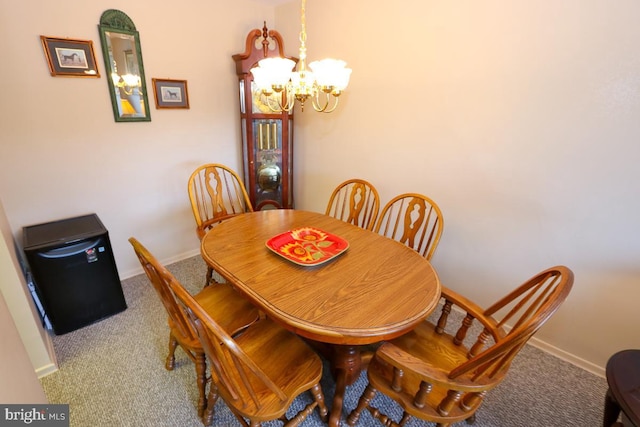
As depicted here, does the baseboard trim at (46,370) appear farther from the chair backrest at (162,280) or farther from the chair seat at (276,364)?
the chair seat at (276,364)

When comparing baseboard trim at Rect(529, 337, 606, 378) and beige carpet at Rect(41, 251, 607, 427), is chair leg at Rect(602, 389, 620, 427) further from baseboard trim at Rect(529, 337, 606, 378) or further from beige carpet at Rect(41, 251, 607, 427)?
baseboard trim at Rect(529, 337, 606, 378)

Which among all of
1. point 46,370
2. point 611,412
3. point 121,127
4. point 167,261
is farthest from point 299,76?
point 167,261

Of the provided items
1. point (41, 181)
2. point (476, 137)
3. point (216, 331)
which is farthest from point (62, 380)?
point (476, 137)

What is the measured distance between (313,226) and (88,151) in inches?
69.6

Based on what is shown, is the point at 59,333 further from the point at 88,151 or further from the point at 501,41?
the point at 501,41

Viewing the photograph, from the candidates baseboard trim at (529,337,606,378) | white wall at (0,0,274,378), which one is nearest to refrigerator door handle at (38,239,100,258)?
white wall at (0,0,274,378)

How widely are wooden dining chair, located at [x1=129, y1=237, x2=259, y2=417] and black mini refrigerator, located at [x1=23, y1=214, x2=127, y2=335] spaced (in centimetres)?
76

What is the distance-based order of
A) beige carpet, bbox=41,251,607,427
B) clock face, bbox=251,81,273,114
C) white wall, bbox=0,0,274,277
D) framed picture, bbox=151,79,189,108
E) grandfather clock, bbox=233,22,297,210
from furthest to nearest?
clock face, bbox=251,81,273,114 → grandfather clock, bbox=233,22,297,210 → framed picture, bbox=151,79,189,108 → white wall, bbox=0,0,274,277 → beige carpet, bbox=41,251,607,427

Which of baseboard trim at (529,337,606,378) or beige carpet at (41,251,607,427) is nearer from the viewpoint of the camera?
beige carpet at (41,251,607,427)

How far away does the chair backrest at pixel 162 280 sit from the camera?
912 mm

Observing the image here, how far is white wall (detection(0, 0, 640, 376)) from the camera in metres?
1.47

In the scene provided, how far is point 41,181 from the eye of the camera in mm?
1962

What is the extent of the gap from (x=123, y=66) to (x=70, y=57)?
297mm

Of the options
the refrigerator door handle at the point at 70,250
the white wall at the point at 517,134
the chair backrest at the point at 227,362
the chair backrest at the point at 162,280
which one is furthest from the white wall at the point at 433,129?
the chair backrest at the point at 227,362
